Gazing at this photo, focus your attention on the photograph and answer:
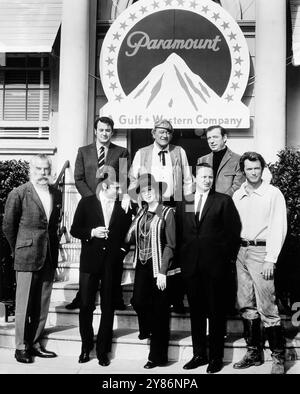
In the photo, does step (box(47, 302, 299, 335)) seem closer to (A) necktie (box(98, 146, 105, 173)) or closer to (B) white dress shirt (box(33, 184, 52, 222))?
(B) white dress shirt (box(33, 184, 52, 222))

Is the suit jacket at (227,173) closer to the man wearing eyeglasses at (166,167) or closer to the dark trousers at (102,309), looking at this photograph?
the man wearing eyeglasses at (166,167)

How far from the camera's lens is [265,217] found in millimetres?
4770

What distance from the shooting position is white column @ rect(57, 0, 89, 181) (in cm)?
837

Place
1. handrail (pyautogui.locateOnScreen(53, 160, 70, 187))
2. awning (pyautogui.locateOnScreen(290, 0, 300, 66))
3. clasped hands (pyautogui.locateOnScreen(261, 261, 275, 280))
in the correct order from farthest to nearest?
awning (pyautogui.locateOnScreen(290, 0, 300, 66)) → handrail (pyautogui.locateOnScreen(53, 160, 70, 187)) → clasped hands (pyautogui.locateOnScreen(261, 261, 275, 280))

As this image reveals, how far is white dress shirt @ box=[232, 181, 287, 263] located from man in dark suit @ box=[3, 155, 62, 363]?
1971 millimetres

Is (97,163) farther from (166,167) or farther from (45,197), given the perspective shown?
(45,197)

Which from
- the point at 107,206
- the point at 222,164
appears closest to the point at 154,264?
the point at 107,206

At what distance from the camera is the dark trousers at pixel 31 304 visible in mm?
5051

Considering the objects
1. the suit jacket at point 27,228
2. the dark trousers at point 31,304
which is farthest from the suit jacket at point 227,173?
the dark trousers at point 31,304

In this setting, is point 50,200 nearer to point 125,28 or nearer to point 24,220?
point 24,220

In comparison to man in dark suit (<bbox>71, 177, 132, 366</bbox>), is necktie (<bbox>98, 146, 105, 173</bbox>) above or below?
above

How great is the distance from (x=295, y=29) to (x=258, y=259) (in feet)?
17.4

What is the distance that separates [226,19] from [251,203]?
464cm

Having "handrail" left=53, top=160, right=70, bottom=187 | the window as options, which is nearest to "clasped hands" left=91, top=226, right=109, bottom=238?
"handrail" left=53, top=160, right=70, bottom=187
